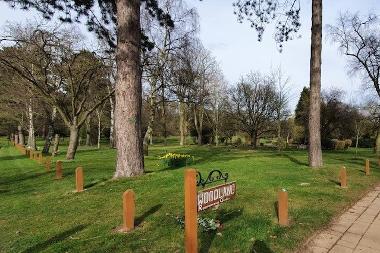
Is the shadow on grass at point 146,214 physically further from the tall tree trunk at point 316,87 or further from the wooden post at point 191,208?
the tall tree trunk at point 316,87

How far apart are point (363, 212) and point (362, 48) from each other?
2932 centimetres

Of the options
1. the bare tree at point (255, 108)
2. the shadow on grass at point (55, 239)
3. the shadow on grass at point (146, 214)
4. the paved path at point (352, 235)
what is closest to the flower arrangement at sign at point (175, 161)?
the shadow on grass at point (146, 214)

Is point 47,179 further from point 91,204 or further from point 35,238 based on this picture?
point 35,238

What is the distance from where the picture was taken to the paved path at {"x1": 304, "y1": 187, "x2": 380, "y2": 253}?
6238mm

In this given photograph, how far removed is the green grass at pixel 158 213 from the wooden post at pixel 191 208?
3.16ft

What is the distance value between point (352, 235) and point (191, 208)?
12.1ft

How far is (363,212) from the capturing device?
29.0ft

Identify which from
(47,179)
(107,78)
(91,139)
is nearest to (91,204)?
(47,179)

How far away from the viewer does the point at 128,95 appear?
12.5 m

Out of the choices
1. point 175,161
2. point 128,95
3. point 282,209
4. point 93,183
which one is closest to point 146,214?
point 282,209

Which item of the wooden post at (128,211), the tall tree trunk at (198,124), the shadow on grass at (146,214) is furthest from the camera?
the tall tree trunk at (198,124)

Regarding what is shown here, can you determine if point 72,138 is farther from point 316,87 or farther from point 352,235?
point 352,235

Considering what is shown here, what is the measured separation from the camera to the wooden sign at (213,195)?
5.13m

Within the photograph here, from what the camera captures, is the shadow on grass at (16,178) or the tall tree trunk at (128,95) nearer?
the tall tree trunk at (128,95)
